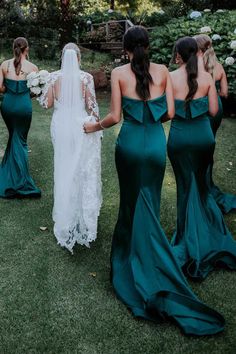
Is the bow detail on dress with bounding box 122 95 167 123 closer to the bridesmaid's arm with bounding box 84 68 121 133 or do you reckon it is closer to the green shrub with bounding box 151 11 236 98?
the bridesmaid's arm with bounding box 84 68 121 133

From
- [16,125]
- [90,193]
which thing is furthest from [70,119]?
[16,125]

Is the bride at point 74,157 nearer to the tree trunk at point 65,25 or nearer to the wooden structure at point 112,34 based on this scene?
the tree trunk at point 65,25

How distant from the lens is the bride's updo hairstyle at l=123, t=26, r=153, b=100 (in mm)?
3986

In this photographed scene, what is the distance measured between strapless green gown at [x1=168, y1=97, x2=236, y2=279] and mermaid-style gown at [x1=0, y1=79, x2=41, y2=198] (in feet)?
9.23

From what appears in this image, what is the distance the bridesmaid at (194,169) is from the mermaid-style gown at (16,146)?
2849 mm

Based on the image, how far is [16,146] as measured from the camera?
738cm

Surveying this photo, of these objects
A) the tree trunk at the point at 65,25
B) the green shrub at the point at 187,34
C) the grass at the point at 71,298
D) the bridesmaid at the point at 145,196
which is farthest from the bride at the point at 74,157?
the tree trunk at the point at 65,25

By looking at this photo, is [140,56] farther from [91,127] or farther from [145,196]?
[145,196]

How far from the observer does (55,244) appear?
18.5 ft

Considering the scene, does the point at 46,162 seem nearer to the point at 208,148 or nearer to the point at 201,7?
the point at 208,148

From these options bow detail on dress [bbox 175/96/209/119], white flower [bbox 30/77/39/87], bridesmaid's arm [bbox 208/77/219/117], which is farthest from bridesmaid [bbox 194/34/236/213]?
white flower [bbox 30/77/39/87]

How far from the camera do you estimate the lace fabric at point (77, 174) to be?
5402 mm

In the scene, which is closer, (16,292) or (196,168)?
(16,292)

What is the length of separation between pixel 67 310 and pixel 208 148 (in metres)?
2.37
